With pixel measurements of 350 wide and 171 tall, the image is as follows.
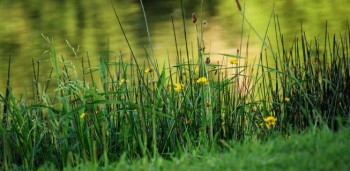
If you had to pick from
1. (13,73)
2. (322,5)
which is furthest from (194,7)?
(13,73)

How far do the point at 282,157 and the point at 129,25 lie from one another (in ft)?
38.4

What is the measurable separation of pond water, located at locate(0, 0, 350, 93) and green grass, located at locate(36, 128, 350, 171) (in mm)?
6650

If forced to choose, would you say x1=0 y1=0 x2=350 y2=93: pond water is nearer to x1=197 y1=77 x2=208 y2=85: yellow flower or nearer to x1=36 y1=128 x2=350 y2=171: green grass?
x1=197 y1=77 x2=208 y2=85: yellow flower

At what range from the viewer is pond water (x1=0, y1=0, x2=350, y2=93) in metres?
11.5

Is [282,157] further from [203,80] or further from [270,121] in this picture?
[203,80]

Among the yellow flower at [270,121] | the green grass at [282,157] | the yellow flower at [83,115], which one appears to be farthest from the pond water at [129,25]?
the green grass at [282,157]

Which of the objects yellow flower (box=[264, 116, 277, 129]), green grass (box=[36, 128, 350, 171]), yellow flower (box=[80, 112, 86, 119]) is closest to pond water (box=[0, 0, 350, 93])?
yellow flower (box=[80, 112, 86, 119])

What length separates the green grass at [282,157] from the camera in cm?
277

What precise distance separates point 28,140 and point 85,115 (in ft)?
1.17

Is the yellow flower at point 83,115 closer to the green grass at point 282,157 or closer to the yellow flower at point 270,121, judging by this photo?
the green grass at point 282,157

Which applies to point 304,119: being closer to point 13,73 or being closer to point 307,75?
point 307,75

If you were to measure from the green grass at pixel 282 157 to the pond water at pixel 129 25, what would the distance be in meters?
6.65

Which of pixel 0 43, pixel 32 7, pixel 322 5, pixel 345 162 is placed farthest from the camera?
pixel 32 7

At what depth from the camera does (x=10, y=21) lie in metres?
16.4
